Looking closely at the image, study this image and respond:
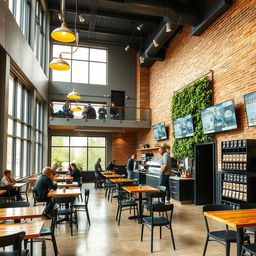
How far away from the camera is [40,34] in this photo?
1133 cm

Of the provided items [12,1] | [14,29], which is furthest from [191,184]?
[12,1]

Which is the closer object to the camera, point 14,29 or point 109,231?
point 109,231

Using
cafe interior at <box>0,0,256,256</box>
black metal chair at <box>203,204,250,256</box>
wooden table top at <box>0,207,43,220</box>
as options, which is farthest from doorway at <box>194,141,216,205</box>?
wooden table top at <box>0,207,43,220</box>

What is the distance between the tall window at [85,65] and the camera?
14227mm

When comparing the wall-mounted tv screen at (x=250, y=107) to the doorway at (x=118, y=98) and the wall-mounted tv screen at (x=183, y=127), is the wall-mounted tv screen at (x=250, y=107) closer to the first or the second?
the wall-mounted tv screen at (x=183, y=127)

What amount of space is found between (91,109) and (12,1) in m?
6.07

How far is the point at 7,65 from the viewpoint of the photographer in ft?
20.8

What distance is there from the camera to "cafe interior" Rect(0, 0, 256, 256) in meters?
4.09

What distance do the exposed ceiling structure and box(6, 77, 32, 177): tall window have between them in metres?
3.82

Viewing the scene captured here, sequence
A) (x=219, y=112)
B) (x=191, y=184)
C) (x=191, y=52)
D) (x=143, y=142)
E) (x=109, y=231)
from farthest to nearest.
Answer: (x=143, y=142) < (x=191, y=52) < (x=191, y=184) < (x=219, y=112) < (x=109, y=231)

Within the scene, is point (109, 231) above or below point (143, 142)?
below

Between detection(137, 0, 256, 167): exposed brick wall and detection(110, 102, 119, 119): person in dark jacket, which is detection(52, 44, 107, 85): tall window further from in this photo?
detection(137, 0, 256, 167): exposed brick wall

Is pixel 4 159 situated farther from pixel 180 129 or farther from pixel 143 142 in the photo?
pixel 143 142

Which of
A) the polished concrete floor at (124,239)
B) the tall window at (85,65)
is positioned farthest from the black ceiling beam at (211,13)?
the tall window at (85,65)
